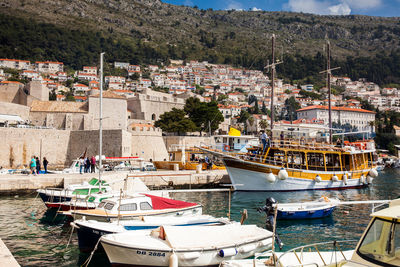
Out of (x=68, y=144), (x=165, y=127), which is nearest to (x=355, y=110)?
(x=165, y=127)

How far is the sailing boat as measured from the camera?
17516mm

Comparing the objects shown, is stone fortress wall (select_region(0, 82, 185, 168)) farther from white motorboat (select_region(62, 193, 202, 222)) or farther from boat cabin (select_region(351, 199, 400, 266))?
boat cabin (select_region(351, 199, 400, 266))

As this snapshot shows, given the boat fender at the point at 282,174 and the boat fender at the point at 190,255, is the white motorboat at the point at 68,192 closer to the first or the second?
the boat fender at the point at 190,255

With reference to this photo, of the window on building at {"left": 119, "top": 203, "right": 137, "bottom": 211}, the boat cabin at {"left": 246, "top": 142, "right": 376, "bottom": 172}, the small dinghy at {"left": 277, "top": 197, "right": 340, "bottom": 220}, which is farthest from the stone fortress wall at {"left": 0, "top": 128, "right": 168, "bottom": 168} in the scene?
the window on building at {"left": 119, "top": 203, "right": 137, "bottom": 211}

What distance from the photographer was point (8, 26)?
103 m

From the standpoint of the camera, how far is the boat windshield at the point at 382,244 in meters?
3.34

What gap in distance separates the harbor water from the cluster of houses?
5335 centimetres

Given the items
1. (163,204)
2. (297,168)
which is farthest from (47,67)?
(163,204)

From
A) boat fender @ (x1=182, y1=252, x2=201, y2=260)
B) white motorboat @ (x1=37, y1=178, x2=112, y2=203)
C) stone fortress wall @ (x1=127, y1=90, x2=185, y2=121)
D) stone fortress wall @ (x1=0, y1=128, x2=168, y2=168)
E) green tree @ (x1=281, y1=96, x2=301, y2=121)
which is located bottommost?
boat fender @ (x1=182, y1=252, x2=201, y2=260)

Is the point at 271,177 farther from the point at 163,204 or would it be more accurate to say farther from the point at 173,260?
the point at 173,260

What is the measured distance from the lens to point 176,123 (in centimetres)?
3925

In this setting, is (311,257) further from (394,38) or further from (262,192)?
(394,38)

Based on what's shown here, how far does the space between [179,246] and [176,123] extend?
33.8 m

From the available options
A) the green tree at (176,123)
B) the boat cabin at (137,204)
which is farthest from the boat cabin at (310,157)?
the green tree at (176,123)
